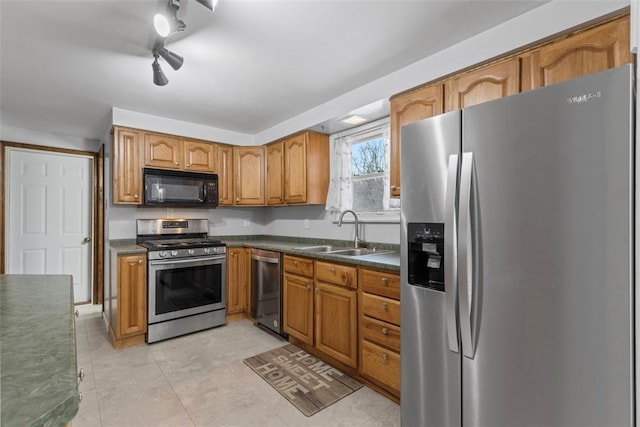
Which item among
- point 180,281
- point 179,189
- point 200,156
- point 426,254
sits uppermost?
point 200,156

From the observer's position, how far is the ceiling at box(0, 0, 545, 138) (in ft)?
5.53

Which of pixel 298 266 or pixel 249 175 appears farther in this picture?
pixel 249 175

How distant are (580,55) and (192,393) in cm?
298

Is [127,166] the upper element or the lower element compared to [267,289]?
upper

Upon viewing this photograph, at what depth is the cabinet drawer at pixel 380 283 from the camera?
195 centimetres

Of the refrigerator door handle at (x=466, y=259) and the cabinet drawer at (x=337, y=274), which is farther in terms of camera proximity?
the cabinet drawer at (x=337, y=274)

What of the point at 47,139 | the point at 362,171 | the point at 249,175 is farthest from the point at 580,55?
the point at 47,139

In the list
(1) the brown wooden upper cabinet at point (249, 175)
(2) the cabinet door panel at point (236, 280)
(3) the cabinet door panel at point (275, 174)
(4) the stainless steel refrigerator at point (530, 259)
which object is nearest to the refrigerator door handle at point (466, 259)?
(4) the stainless steel refrigerator at point (530, 259)

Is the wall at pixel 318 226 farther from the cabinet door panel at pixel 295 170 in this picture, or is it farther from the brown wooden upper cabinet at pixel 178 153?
the brown wooden upper cabinet at pixel 178 153

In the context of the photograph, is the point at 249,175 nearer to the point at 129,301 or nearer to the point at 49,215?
the point at 129,301

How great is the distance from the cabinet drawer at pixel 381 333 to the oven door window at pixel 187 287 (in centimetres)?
189

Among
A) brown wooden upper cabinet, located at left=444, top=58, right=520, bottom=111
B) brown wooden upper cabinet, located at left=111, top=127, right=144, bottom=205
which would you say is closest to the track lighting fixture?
brown wooden upper cabinet, located at left=444, top=58, right=520, bottom=111

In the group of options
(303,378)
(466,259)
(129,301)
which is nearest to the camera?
(466,259)

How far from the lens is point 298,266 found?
9.14 ft
